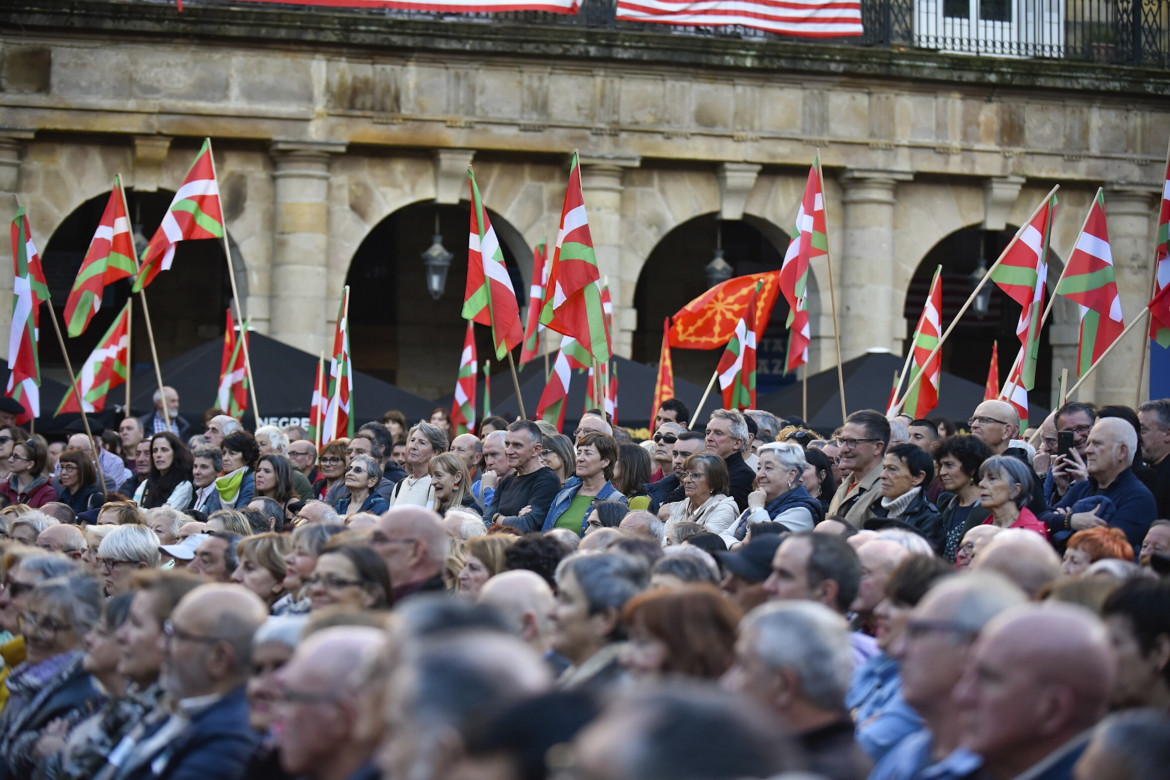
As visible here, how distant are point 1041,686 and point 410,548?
306 centimetres

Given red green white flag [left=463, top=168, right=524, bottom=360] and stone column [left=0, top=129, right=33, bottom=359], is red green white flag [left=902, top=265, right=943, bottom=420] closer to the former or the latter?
red green white flag [left=463, top=168, right=524, bottom=360]

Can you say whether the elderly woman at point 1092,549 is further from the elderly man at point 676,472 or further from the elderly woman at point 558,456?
the elderly woman at point 558,456

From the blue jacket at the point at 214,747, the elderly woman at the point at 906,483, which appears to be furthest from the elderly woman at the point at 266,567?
the elderly woman at the point at 906,483

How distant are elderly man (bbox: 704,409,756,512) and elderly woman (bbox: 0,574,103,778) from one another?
432 centimetres

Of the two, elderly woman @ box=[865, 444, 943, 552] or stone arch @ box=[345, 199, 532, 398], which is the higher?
stone arch @ box=[345, 199, 532, 398]

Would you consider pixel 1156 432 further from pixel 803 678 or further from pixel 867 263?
pixel 867 263

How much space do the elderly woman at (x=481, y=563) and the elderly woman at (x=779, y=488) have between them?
2030mm

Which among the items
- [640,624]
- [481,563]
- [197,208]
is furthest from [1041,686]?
[197,208]

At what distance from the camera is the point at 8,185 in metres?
17.4

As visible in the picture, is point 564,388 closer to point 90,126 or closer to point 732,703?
point 90,126

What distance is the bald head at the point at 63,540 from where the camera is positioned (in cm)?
797

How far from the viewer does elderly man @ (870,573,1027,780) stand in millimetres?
4164

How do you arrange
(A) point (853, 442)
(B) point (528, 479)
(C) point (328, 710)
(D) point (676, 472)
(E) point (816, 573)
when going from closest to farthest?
(C) point (328, 710) < (E) point (816, 573) < (A) point (853, 442) < (D) point (676, 472) < (B) point (528, 479)

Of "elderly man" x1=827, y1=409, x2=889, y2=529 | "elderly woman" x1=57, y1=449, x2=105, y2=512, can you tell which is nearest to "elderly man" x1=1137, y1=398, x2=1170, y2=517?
"elderly man" x1=827, y1=409, x2=889, y2=529
